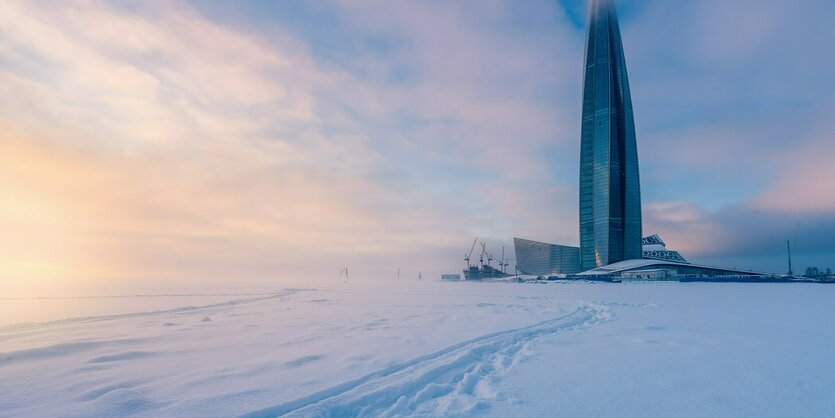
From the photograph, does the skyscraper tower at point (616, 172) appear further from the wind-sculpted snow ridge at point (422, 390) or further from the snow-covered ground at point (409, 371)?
the wind-sculpted snow ridge at point (422, 390)

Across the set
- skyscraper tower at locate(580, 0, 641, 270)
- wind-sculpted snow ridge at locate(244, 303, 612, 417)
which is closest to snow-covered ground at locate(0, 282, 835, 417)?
wind-sculpted snow ridge at locate(244, 303, 612, 417)

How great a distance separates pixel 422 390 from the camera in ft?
27.9

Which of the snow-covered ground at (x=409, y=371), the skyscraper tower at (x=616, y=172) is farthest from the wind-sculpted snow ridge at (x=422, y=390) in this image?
the skyscraper tower at (x=616, y=172)

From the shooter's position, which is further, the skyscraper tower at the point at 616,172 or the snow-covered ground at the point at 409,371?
the skyscraper tower at the point at 616,172

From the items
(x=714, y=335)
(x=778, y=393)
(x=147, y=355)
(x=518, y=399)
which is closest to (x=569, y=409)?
(x=518, y=399)

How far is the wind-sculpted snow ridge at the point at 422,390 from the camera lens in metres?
7.32

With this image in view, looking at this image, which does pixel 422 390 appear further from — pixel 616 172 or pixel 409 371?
pixel 616 172

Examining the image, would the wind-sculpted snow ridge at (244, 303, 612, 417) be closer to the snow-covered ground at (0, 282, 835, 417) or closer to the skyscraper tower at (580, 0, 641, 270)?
the snow-covered ground at (0, 282, 835, 417)

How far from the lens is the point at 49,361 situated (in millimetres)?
11086

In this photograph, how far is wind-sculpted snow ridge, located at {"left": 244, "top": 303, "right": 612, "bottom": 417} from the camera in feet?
24.0

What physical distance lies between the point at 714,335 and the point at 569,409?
12624 mm

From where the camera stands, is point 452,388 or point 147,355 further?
point 147,355

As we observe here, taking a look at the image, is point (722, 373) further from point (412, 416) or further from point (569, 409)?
point (412, 416)

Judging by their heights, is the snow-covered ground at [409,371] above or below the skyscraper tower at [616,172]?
below
